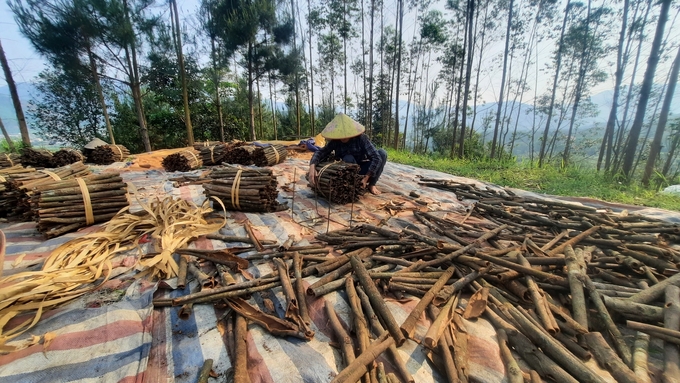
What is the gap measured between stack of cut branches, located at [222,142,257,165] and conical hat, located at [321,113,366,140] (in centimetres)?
357

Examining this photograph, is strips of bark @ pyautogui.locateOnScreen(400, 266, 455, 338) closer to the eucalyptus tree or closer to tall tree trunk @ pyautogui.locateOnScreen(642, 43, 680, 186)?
tall tree trunk @ pyautogui.locateOnScreen(642, 43, 680, 186)

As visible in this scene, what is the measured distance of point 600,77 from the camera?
18.7 metres

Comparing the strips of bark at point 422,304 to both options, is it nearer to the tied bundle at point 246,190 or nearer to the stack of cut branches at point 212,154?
the tied bundle at point 246,190

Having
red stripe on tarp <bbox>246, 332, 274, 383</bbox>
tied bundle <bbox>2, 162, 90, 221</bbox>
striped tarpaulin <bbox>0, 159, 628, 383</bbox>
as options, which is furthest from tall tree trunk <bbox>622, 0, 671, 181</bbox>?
tied bundle <bbox>2, 162, 90, 221</bbox>

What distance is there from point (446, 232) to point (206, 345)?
2543 millimetres

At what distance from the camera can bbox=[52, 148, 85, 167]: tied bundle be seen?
23.3ft

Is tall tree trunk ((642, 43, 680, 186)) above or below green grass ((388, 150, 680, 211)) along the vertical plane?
above

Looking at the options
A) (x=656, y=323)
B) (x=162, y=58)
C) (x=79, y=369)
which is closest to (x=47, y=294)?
(x=79, y=369)

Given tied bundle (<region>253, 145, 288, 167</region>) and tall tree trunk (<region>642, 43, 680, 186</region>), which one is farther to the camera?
tied bundle (<region>253, 145, 288, 167</region>)

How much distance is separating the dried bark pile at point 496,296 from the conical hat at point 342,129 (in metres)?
2.19

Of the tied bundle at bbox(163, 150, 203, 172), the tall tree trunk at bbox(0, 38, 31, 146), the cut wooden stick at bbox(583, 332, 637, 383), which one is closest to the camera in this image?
the cut wooden stick at bbox(583, 332, 637, 383)

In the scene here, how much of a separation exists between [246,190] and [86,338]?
234 centimetres

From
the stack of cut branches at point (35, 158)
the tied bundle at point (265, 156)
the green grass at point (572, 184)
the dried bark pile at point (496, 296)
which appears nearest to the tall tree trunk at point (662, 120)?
the green grass at point (572, 184)

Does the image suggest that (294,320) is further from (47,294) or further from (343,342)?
(47,294)
